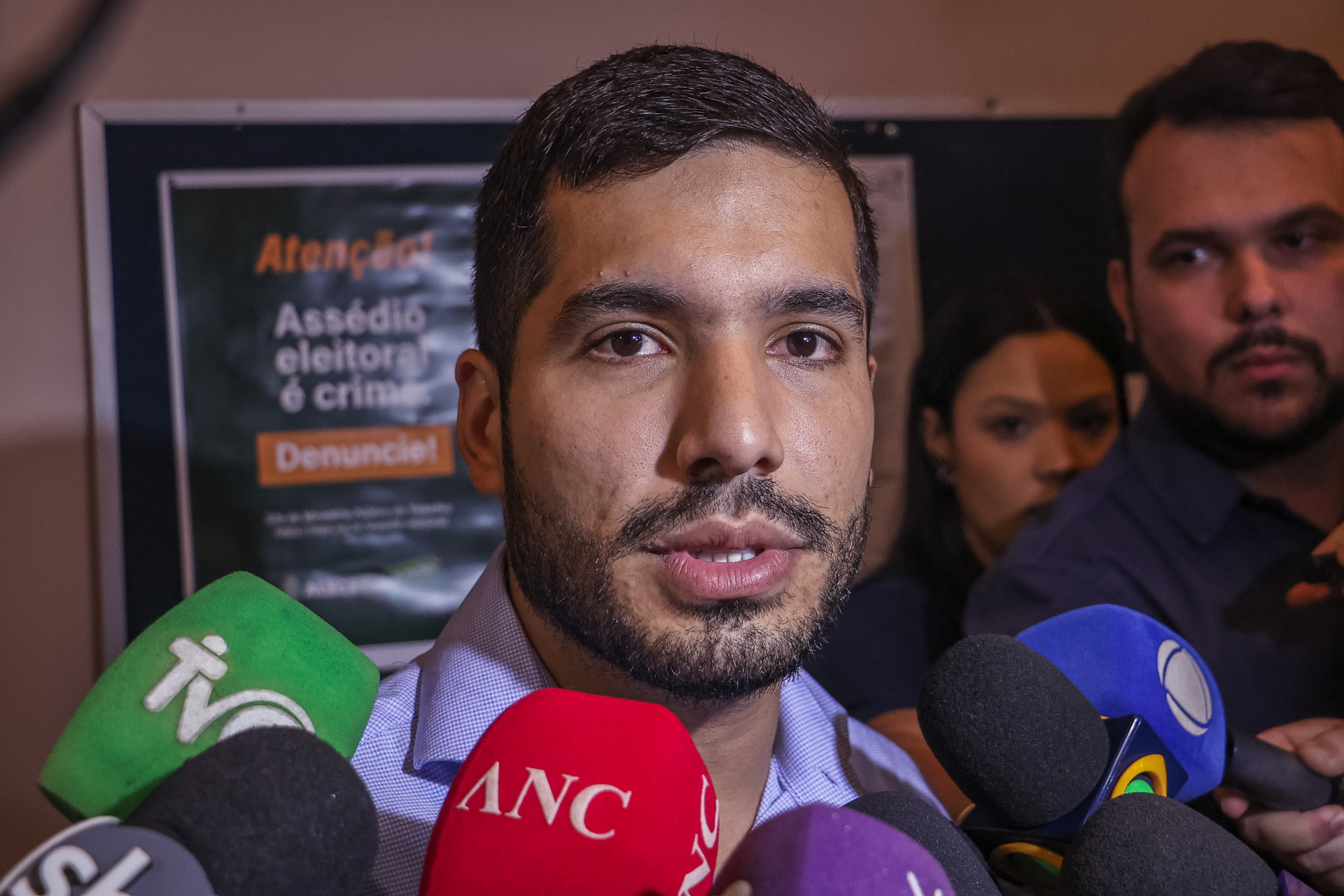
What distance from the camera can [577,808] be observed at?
0.55 meters

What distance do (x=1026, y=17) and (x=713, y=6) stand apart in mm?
673

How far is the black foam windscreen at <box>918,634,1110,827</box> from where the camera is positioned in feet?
2.29

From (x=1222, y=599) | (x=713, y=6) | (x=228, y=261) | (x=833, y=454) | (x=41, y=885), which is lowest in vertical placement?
(x=1222, y=599)

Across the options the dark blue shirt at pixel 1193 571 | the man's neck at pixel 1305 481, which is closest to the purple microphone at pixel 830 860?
the dark blue shirt at pixel 1193 571

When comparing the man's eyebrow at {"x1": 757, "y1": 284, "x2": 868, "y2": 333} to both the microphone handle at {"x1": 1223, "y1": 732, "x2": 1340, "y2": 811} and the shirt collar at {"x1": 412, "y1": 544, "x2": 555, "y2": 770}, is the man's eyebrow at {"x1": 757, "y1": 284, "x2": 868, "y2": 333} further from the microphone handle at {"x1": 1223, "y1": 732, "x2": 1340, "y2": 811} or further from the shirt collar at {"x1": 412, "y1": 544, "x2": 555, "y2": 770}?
the microphone handle at {"x1": 1223, "y1": 732, "x2": 1340, "y2": 811}

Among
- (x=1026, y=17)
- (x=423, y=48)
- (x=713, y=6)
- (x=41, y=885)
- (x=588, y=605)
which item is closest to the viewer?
(x=41, y=885)

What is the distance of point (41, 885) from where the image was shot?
1.57 ft

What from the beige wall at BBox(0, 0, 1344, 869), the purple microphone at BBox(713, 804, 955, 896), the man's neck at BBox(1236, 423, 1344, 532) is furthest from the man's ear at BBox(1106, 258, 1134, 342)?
the purple microphone at BBox(713, 804, 955, 896)

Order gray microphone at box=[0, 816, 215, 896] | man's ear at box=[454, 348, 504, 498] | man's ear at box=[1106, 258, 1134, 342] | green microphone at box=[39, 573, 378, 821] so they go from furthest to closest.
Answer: man's ear at box=[1106, 258, 1134, 342]
man's ear at box=[454, 348, 504, 498]
green microphone at box=[39, 573, 378, 821]
gray microphone at box=[0, 816, 215, 896]

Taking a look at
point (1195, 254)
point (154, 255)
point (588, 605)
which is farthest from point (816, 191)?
point (154, 255)

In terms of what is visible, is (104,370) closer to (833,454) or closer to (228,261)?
(228,261)

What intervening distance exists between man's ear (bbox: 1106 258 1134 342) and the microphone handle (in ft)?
2.87

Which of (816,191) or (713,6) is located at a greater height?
(713,6)

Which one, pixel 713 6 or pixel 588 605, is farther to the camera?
pixel 713 6
